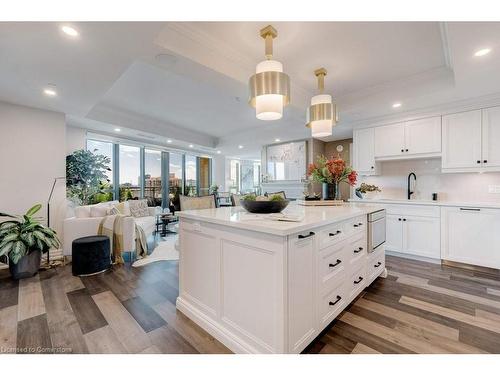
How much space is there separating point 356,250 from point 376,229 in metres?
0.53

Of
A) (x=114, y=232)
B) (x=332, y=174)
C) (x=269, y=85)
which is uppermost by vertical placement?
(x=269, y=85)

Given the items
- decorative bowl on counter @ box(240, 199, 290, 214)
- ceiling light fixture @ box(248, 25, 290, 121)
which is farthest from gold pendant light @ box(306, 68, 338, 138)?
decorative bowl on counter @ box(240, 199, 290, 214)

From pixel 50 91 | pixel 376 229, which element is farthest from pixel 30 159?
pixel 376 229

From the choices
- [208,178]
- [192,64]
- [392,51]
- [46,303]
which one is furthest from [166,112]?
[208,178]

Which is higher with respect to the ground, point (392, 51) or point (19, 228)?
point (392, 51)

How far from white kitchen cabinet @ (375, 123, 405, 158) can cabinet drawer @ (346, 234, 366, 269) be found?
2.36 metres

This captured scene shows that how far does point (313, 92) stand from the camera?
11.8 feet

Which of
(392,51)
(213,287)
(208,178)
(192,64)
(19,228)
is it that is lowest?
(213,287)

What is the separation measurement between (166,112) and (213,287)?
411 centimetres

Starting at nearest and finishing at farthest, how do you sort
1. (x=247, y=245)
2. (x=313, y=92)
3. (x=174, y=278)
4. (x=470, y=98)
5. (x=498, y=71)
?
(x=247, y=245) → (x=498, y=71) → (x=174, y=278) → (x=470, y=98) → (x=313, y=92)

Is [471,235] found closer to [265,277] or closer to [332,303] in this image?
[332,303]

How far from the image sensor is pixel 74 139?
16.1ft

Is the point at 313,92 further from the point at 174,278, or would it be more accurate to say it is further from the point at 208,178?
the point at 208,178

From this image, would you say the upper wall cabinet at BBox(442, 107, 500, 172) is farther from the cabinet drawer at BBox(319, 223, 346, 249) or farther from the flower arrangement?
the cabinet drawer at BBox(319, 223, 346, 249)
